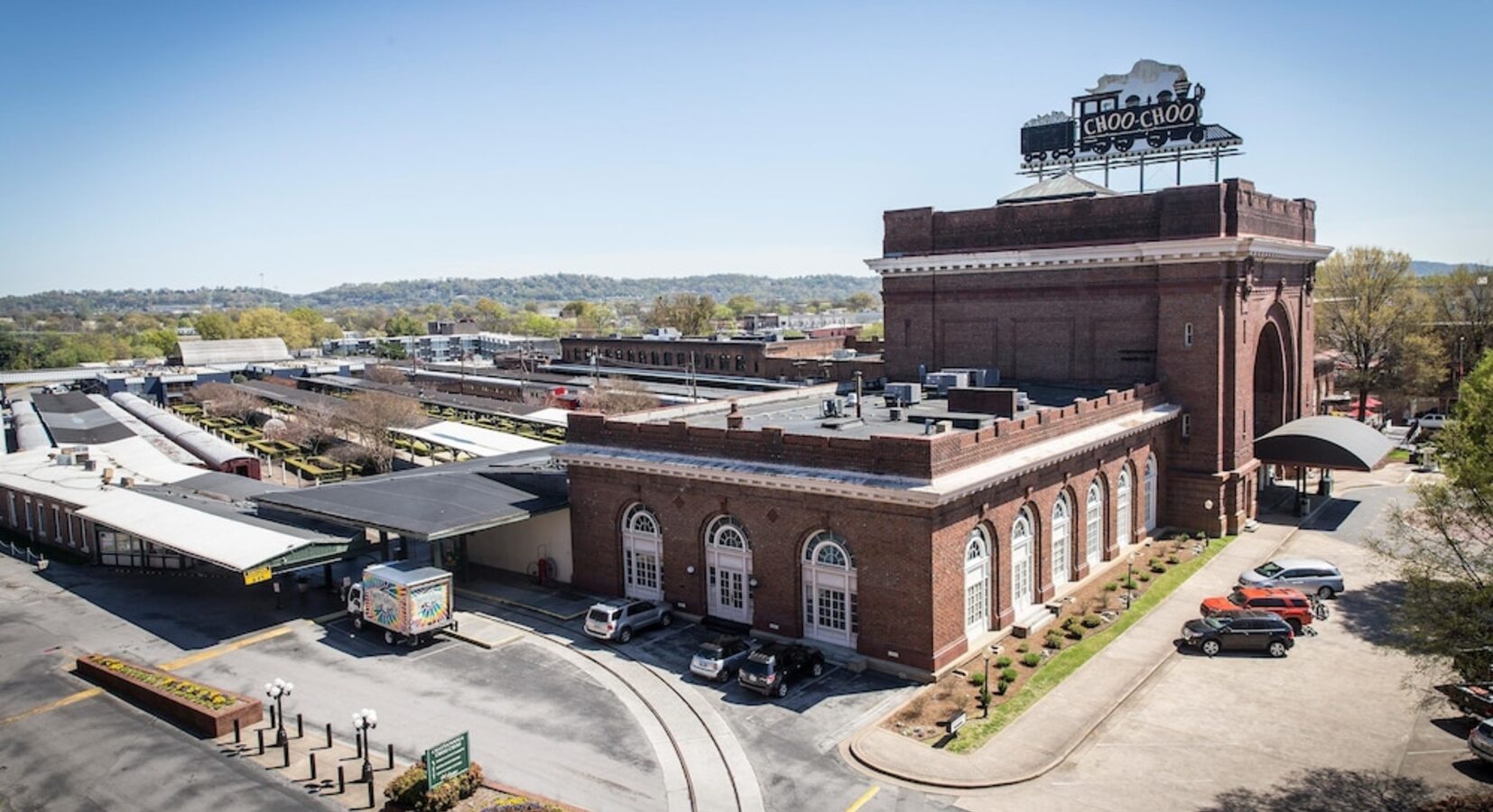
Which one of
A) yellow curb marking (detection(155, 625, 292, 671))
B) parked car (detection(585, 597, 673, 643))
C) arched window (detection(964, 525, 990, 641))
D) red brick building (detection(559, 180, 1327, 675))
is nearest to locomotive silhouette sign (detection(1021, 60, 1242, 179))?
red brick building (detection(559, 180, 1327, 675))

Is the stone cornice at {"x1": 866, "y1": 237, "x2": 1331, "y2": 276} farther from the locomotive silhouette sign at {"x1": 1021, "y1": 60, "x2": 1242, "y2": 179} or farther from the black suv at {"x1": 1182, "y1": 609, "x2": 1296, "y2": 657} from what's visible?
the black suv at {"x1": 1182, "y1": 609, "x2": 1296, "y2": 657}

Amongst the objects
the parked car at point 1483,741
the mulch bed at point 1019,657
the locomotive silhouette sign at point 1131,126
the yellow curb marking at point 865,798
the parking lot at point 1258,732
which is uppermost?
the locomotive silhouette sign at point 1131,126

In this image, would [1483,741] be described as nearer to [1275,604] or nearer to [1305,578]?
[1275,604]

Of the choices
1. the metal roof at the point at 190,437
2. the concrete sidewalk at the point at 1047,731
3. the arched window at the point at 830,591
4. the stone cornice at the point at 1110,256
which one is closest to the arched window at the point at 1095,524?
the concrete sidewalk at the point at 1047,731

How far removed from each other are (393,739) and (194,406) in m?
104

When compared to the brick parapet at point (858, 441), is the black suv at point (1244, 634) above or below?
below

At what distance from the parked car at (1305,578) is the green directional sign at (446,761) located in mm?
29773

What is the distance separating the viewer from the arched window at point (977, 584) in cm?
3102

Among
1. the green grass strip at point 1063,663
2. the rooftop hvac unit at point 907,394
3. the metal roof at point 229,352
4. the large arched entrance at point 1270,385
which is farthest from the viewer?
the metal roof at point 229,352

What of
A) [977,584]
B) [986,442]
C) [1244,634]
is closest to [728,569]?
[977,584]

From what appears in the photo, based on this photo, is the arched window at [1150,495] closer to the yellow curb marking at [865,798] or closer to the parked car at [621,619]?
the parked car at [621,619]

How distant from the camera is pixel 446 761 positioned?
22.9 m

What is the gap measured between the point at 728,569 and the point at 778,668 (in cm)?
635

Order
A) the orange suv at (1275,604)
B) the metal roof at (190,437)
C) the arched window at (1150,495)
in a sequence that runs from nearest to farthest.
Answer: the orange suv at (1275,604) → the arched window at (1150,495) → the metal roof at (190,437)
